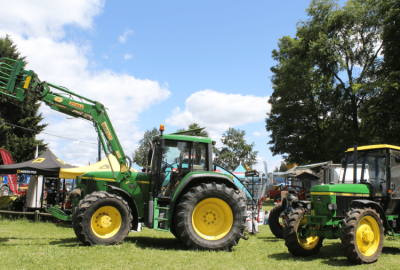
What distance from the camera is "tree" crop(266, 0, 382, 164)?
80.8ft

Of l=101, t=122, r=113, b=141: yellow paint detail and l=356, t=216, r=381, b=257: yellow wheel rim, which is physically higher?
l=101, t=122, r=113, b=141: yellow paint detail

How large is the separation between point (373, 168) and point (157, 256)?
5440 mm

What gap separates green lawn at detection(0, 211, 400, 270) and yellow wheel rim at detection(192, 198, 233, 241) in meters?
0.54

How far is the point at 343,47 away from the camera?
2573 cm

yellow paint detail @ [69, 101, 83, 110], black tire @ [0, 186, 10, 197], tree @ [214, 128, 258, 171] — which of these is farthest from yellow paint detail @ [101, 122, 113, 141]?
tree @ [214, 128, 258, 171]

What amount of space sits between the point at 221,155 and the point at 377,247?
55.8m

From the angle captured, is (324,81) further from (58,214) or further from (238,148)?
(238,148)

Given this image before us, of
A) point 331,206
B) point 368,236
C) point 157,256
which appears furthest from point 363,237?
point 157,256

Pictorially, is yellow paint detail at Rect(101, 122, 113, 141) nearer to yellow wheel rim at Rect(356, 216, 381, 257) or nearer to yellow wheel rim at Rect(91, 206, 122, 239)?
yellow wheel rim at Rect(91, 206, 122, 239)

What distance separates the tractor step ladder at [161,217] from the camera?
7491 millimetres

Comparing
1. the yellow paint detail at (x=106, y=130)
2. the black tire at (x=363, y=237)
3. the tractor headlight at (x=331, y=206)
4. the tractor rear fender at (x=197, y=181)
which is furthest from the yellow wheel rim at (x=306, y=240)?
the yellow paint detail at (x=106, y=130)

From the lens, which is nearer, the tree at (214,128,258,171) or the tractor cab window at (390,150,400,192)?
the tractor cab window at (390,150,400,192)

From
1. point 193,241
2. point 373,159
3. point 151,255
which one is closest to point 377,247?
point 373,159

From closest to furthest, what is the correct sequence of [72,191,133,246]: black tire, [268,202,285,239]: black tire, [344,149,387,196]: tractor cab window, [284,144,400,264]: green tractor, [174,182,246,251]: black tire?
[284,144,400,264]: green tractor, [72,191,133,246]: black tire, [174,182,246,251]: black tire, [344,149,387,196]: tractor cab window, [268,202,285,239]: black tire
